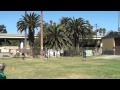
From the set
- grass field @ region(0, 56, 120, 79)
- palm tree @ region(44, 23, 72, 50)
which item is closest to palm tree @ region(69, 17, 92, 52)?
palm tree @ region(44, 23, 72, 50)

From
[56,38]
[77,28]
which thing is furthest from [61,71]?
[77,28]

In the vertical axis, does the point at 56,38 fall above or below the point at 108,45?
above

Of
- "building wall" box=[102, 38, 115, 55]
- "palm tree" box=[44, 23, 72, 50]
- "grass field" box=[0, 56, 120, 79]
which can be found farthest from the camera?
"building wall" box=[102, 38, 115, 55]

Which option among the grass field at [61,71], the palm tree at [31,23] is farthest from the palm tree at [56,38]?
the grass field at [61,71]

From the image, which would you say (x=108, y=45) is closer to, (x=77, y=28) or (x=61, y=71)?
(x=77, y=28)

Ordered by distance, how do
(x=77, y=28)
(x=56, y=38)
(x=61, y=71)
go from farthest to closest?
(x=77, y=28) < (x=56, y=38) < (x=61, y=71)

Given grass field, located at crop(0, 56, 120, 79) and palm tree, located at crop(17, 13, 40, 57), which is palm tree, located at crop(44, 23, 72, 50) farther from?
grass field, located at crop(0, 56, 120, 79)

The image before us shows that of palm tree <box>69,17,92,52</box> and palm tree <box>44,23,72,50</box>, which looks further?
palm tree <box>69,17,92,52</box>

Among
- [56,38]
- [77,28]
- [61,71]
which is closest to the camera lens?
[61,71]

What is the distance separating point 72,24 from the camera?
83.4 m
